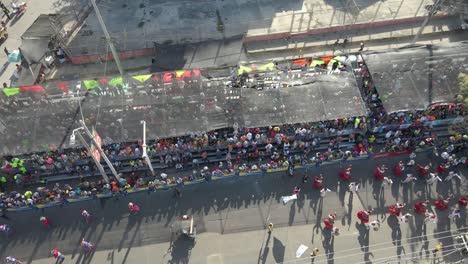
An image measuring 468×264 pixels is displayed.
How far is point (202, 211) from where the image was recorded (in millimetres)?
23266

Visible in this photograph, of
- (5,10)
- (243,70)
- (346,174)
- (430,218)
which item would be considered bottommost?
(430,218)

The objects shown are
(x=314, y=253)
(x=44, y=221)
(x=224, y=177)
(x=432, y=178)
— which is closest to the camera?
(x=314, y=253)

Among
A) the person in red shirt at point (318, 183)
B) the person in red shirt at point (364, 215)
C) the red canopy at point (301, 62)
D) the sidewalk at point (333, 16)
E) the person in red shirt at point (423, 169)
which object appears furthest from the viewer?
the sidewalk at point (333, 16)

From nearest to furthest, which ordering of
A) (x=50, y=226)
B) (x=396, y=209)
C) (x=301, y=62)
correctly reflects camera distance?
1. (x=396, y=209)
2. (x=50, y=226)
3. (x=301, y=62)

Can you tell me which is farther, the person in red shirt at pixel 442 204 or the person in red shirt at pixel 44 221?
the person in red shirt at pixel 442 204

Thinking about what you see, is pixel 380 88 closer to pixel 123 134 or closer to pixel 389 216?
pixel 389 216

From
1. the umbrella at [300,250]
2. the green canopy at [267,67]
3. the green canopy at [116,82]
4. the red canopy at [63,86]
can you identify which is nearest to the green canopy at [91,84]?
the green canopy at [116,82]

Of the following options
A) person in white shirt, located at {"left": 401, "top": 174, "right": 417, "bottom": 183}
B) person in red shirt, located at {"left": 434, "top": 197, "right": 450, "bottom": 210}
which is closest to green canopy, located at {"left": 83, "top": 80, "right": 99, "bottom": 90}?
person in white shirt, located at {"left": 401, "top": 174, "right": 417, "bottom": 183}

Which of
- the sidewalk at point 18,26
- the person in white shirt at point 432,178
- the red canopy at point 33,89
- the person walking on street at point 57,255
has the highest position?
the sidewalk at point 18,26

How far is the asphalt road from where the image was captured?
2239 centimetres

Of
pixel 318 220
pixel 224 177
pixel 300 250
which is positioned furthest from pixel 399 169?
pixel 224 177

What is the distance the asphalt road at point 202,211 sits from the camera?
73.5ft

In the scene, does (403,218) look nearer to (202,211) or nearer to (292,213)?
(292,213)

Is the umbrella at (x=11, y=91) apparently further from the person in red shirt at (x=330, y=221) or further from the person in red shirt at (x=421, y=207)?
the person in red shirt at (x=421, y=207)
